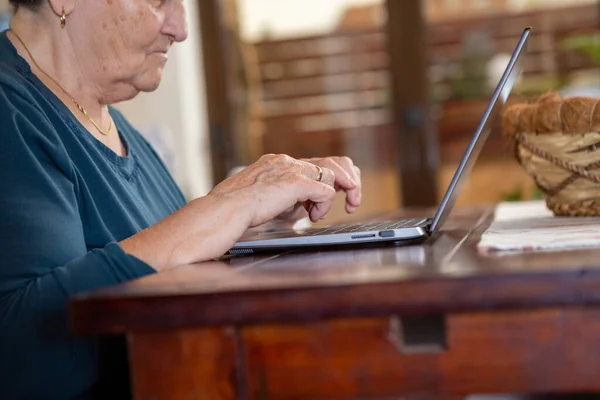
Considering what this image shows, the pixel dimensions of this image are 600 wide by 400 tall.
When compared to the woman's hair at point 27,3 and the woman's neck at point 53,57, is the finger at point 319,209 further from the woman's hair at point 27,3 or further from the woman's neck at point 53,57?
the woman's hair at point 27,3

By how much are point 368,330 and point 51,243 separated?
43 cm

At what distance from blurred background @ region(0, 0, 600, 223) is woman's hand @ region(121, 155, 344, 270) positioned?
315 centimetres

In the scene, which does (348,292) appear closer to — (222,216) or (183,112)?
(222,216)

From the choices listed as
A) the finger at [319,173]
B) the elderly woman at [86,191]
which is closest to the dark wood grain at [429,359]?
the elderly woman at [86,191]

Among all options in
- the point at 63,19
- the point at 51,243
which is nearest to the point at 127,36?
the point at 63,19

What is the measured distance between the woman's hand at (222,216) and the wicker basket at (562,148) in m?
0.38

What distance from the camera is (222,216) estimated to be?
1048 mm

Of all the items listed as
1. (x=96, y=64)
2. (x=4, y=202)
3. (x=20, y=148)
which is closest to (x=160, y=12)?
(x=96, y=64)

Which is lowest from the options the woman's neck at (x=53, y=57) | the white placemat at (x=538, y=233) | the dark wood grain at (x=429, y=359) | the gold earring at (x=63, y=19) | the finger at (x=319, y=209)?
the dark wood grain at (x=429, y=359)

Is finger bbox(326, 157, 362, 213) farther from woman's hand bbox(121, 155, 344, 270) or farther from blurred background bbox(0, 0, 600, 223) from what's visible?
blurred background bbox(0, 0, 600, 223)

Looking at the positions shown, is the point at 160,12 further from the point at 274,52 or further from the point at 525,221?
the point at 274,52

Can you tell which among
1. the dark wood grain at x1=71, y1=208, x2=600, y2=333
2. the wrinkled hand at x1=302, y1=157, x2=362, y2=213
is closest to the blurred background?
the wrinkled hand at x1=302, y1=157, x2=362, y2=213

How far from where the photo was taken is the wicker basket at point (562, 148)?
1.28 m

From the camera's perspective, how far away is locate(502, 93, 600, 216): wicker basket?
1280mm
